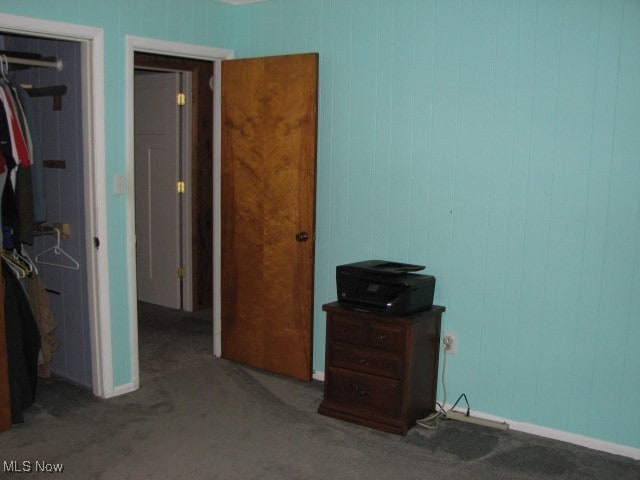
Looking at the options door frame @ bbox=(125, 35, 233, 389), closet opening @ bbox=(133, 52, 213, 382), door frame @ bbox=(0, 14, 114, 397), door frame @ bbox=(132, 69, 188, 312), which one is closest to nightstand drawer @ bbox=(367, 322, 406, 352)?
door frame @ bbox=(125, 35, 233, 389)

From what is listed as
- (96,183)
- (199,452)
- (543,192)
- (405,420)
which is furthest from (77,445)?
(543,192)

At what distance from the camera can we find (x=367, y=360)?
3379mm

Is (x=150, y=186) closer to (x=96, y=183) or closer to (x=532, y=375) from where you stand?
(x=96, y=183)

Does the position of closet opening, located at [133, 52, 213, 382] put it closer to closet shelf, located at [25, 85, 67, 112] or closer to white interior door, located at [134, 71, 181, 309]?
white interior door, located at [134, 71, 181, 309]

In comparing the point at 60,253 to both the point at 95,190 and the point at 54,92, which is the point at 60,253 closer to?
the point at 95,190

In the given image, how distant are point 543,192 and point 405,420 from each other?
134 centimetres

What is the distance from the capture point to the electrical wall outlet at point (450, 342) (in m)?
3.56

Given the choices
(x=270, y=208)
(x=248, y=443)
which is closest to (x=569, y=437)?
(x=248, y=443)

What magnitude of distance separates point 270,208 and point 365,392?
1.31 metres

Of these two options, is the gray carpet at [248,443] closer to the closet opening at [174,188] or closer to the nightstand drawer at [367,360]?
→ the nightstand drawer at [367,360]

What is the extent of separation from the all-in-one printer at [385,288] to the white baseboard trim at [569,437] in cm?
74

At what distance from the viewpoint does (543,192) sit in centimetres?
320

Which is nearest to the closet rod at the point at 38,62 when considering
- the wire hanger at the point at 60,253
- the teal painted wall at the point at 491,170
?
the teal painted wall at the point at 491,170

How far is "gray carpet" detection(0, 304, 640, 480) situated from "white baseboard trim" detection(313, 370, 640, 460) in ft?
0.16
